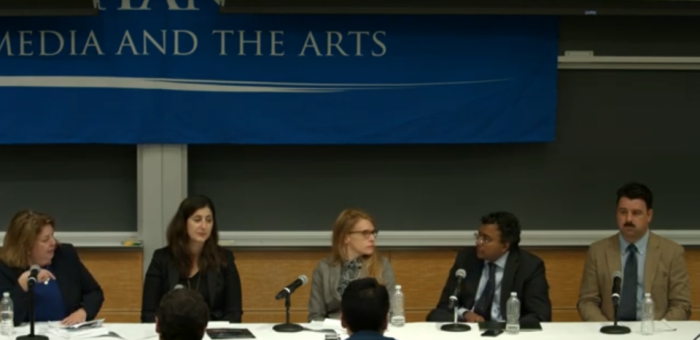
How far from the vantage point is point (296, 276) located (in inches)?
264

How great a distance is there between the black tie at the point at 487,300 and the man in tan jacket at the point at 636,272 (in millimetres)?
514

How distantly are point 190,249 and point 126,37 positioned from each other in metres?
1.37

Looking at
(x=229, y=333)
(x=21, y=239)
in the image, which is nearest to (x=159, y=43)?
(x=21, y=239)

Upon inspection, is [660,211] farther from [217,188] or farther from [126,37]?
[126,37]

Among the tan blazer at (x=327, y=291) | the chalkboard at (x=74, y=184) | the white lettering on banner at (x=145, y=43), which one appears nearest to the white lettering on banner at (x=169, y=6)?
the white lettering on banner at (x=145, y=43)

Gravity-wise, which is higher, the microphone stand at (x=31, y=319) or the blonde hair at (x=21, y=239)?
the blonde hair at (x=21, y=239)

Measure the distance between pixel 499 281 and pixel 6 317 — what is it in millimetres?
2498

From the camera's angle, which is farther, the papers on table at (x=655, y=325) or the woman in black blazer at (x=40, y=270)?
the woman in black blazer at (x=40, y=270)

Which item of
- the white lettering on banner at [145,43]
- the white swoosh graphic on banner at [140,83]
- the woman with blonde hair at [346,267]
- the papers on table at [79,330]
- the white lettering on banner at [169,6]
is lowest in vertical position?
the papers on table at [79,330]

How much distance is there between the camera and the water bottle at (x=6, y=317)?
504cm

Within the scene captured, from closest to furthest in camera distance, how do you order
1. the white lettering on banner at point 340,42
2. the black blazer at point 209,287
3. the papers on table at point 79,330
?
the papers on table at point 79,330, the black blazer at point 209,287, the white lettering on banner at point 340,42

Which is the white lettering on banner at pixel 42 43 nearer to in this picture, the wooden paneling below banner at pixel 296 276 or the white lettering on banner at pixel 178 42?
the white lettering on banner at pixel 178 42

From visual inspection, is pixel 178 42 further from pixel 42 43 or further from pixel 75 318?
pixel 75 318

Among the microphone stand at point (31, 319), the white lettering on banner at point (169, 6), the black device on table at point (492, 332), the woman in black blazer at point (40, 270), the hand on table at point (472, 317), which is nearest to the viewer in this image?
the microphone stand at point (31, 319)
